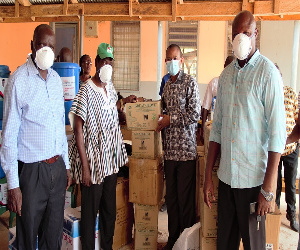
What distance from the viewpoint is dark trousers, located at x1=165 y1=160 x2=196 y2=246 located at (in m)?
3.05

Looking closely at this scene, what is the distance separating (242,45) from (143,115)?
1.44 meters

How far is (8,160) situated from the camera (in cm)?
198

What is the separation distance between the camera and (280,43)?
758 centimetres

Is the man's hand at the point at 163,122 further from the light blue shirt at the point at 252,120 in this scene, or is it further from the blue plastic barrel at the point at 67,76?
the light blue shirt at the point at 252,120

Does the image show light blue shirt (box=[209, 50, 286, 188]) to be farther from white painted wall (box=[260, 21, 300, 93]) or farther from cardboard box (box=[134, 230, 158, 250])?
white painted wall (box=[260, 21, 300, 93])

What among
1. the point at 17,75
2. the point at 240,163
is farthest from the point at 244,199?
the point at 17,75

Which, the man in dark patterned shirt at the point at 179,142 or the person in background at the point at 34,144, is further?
the man in dark patterned shirt at the point at 179,142

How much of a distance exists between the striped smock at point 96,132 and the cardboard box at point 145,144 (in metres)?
0.43

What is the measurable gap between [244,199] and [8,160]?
1.44 m

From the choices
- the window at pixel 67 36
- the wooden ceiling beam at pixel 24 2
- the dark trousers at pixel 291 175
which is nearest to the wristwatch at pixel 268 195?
the dark trousers at pixel 291 175

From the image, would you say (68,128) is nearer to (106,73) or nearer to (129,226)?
(106,73)

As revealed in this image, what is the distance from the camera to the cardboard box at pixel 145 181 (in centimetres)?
318

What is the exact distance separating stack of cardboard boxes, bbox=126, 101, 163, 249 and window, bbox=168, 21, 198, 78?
510cm

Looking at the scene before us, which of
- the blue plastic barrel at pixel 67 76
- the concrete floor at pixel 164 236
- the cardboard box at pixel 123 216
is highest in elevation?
the blue plastic barrel at pixel 67 76
